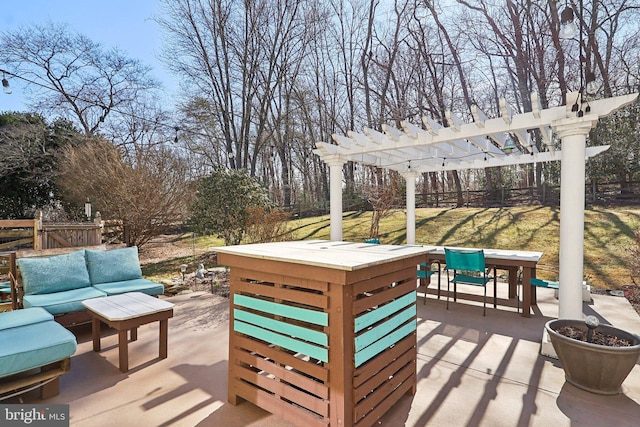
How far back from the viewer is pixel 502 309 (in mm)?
4602

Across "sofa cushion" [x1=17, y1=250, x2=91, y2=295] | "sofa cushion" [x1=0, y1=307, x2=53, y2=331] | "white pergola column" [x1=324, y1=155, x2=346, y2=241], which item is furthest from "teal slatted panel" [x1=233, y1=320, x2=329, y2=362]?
"white pergola column" [x1=324, y1=155, x2=346, y2=241]

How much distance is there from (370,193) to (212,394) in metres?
8.73

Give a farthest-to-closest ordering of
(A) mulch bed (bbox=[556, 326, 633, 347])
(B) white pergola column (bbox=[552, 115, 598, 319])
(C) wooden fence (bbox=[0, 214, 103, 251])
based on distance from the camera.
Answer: (C) wooden fence (bbox=[0, 214, 103, 251])
(B) white pergola column (bbox=[552, 115, 598, 319])
(A) mulch bed (bbox=[556, 326, 633, 347])

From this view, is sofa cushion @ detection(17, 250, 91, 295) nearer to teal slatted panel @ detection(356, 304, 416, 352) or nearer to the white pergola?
the white pergola

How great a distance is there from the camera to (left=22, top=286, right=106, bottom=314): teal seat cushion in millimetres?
3352

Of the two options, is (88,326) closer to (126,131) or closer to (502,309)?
(502,309)

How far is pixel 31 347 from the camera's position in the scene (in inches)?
88.2

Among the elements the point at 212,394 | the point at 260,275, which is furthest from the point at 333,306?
the point at 212,394

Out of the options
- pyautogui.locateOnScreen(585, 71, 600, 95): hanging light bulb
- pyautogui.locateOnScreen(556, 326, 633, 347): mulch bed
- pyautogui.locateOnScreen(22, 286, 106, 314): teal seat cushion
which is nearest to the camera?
pyautogui.locateOnScreen(556, 326, 633, 347): mulch bed

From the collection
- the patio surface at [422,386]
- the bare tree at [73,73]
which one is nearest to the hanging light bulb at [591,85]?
the patio surface at [422,386]

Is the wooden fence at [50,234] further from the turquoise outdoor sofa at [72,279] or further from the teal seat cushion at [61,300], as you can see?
the teal seat cushion at [61,300]

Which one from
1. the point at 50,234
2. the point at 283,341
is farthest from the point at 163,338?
the point at 50,234

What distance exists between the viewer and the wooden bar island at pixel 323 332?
174 cm

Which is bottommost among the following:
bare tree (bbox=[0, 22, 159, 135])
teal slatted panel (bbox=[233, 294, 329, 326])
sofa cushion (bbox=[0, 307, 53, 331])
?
sofa cushion (bbox=[0, 307, 53, 331])
